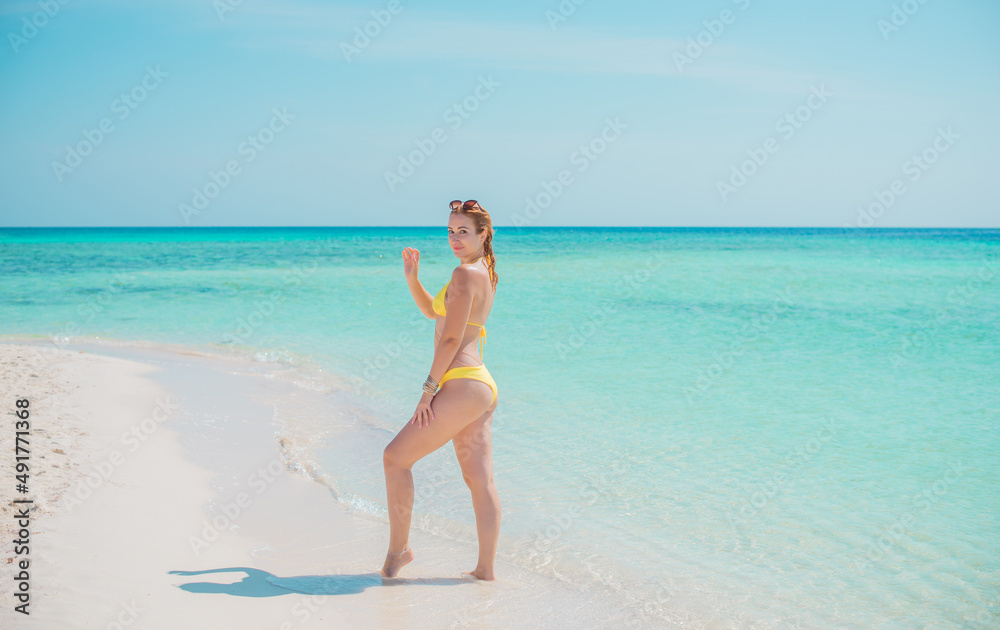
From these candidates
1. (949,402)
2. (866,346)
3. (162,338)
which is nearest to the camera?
(949,402)

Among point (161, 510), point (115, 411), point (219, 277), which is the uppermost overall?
point (219, 277)

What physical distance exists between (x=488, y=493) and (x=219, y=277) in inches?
900

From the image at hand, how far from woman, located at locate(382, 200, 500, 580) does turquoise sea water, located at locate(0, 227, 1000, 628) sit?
0.85m

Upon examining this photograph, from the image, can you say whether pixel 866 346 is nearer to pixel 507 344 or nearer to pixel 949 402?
pixel 949 402

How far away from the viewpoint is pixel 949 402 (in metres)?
7.17

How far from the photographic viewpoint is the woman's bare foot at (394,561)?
3.50m

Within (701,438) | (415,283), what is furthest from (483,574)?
(701,438)

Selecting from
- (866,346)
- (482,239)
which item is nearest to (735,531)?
(482,239)

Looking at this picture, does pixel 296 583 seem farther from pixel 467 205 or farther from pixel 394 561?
pixel 467 205

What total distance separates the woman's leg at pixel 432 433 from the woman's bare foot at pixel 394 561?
8.4 inches

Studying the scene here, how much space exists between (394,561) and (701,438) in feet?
11.2

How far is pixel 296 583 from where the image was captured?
3.38 metres

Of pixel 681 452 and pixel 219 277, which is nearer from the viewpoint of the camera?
pixel 681 452

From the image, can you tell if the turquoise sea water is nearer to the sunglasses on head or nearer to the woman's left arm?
the woman's left arm
